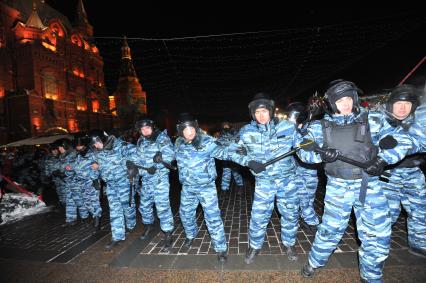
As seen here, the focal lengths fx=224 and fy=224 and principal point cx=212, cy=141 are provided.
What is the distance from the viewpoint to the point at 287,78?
1848cm

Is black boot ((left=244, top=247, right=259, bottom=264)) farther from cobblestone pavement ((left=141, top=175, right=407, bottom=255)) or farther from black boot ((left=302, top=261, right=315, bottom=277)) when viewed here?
black boot ((left=302, top=261, right=315, bottom=277))

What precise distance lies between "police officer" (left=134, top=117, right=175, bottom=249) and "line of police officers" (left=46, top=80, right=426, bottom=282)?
22mm

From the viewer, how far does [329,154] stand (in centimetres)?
293

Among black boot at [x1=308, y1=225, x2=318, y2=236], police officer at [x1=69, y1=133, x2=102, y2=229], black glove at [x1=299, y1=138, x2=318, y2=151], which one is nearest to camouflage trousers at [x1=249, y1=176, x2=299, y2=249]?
black glove at [x1=299, y1=138, x2=318, y2=151]

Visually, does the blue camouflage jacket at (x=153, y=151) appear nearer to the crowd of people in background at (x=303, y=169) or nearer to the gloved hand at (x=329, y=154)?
the crowd of people in background at (x=303, y=169)

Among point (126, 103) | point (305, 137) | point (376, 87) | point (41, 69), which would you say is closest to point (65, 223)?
point (305, 137)

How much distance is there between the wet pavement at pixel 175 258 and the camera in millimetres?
3484

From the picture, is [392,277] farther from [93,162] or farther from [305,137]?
[93,162]

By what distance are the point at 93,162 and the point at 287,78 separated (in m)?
16.8

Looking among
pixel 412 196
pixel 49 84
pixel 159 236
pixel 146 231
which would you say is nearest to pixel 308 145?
pixel 412 196

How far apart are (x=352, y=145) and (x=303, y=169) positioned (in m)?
2.23

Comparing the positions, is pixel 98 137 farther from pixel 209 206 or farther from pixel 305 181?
pixel 305 181

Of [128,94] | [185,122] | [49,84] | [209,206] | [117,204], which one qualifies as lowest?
[117,204]

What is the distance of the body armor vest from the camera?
2.95 meters
